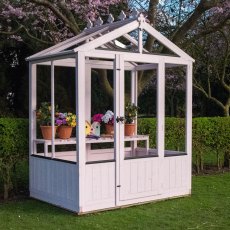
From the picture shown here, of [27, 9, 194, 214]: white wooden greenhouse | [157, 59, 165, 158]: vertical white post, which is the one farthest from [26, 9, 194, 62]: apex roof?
[157, 59, 165, 158]: vertical white post

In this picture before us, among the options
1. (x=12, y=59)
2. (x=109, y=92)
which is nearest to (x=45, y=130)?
(x=109, y=92)

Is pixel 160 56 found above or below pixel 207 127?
above

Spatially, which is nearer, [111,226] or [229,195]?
[111,226]

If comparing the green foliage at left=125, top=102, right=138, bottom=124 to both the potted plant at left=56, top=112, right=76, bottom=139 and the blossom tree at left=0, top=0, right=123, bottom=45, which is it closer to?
the potted plant at left=56, top=112, right=76, bottom=139

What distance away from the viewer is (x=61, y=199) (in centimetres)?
757

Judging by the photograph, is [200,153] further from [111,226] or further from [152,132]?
[111,226]

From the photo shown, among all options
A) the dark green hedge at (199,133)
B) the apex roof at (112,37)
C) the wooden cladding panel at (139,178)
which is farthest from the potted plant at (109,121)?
the dark green hedge at (199,133)

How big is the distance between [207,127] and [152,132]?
5.15ft

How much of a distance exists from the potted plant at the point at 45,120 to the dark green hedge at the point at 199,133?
292 centimetres

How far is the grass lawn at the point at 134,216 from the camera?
663 cm

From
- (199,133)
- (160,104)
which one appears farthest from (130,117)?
(199,133)

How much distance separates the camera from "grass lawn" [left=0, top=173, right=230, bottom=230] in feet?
21.7

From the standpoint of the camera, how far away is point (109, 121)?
8.58 meters

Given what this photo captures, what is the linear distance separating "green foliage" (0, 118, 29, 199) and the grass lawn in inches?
26.2
